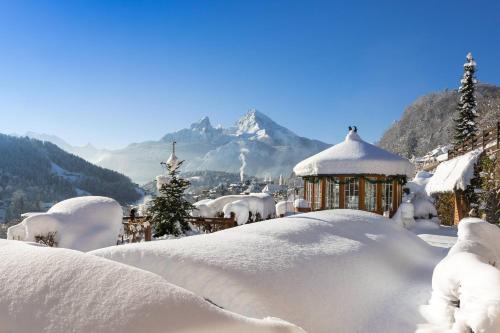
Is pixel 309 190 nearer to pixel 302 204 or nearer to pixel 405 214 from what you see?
pixel 302 204

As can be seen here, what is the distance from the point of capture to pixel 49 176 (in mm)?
76062

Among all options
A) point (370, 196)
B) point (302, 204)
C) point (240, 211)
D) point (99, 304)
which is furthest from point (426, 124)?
point (99, 304)

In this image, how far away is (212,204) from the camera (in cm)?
1911

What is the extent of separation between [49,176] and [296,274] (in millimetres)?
84476

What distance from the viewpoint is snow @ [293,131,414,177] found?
14883mm

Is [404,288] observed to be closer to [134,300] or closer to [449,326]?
[449,326]

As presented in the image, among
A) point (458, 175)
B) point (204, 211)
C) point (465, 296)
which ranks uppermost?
point (458, 175)

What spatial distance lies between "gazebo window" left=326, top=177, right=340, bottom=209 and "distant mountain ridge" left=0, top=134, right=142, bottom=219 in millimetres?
56043

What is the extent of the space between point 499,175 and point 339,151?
5.90 m

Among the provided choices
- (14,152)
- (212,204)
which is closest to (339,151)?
(212,204)

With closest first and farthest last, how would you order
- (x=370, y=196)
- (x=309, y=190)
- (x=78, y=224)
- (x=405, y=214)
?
(x=78, y=224), (x=405, y=214), (x=370, y=196), (x=309, y=190)

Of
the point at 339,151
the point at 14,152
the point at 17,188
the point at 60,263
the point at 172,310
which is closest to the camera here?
the point at 172,310

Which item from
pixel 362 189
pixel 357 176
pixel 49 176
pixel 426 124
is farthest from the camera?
pixel 426 124

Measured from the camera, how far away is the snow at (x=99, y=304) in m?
1.81
